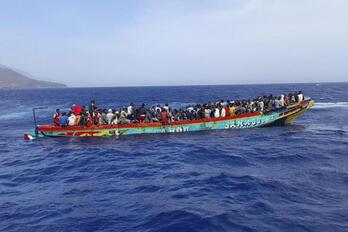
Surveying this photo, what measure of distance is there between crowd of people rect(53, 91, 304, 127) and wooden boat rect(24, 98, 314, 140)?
451 mm

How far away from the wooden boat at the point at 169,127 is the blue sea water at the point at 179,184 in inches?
52.1

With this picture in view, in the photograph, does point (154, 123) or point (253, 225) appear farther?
point (154, 123)

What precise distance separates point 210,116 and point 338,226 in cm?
1744

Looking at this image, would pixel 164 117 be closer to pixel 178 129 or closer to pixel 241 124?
pixel 178 129

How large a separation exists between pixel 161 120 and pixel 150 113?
1579mm

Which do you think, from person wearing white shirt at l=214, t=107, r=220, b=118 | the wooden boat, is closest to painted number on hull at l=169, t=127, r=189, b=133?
the wooden boat

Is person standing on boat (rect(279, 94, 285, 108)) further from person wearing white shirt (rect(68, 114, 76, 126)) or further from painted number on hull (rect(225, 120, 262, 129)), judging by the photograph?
person wearing white shirt (rect(68, 114, 76, 126))

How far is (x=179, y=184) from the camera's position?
12.7 metres

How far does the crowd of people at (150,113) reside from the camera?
24266mm

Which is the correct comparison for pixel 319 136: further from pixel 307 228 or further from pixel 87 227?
pixel 87 227

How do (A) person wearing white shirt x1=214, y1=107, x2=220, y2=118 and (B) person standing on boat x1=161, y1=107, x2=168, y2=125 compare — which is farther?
(A) person wearing white shirt x1=214, y1=107, x2=220, y2=118

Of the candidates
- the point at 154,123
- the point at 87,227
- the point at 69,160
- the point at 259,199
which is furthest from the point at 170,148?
the point at 87,227

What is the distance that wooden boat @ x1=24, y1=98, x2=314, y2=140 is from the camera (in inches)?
946

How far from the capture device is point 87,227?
9047 mm
